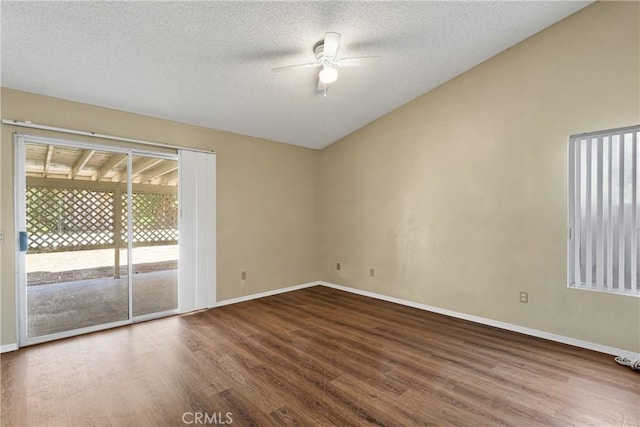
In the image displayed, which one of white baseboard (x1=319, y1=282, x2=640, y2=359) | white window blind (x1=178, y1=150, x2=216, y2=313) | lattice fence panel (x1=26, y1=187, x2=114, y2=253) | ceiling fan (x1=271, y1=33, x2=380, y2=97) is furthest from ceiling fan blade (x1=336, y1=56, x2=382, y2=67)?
white baseboard (x1=319, y1=282, x2=640, y2=359)

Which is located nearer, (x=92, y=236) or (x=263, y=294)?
(x=92, y=236)

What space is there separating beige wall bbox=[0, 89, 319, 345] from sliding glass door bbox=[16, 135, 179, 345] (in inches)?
5.1

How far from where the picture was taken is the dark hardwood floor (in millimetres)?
1913

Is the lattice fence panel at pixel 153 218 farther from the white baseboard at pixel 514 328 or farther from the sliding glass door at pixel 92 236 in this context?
the white baseboard at pixel 514 328

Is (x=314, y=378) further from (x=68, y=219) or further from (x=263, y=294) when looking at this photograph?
(x=68, y=219)

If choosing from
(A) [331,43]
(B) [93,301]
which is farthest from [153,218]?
(A) [331,43]

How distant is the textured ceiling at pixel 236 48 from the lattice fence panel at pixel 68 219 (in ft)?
2.66

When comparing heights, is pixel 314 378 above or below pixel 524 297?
below

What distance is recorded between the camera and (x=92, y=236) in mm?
3314

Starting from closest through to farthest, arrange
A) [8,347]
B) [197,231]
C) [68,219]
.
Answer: [8,347] < [68,219] < [197,231]

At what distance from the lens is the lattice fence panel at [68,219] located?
2988 millimetres

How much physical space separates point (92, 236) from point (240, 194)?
1.85 m

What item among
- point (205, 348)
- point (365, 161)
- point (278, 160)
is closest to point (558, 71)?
point (365, 161)

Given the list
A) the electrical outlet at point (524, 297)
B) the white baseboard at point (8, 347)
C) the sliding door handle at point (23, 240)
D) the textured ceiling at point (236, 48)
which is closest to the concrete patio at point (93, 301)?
the white baseboard at point (8, 347)
